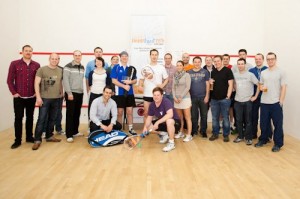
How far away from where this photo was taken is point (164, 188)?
227cm

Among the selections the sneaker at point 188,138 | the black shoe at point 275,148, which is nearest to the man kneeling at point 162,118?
the sneaker at point 188,138

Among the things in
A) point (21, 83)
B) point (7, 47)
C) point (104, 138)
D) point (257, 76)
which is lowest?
point (104, 138)

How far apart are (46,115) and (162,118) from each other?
1.50 meters

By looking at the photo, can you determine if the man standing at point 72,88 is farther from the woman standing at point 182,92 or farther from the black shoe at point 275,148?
the black shoe at point 275,148

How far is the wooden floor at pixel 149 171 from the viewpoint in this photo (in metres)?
2.19

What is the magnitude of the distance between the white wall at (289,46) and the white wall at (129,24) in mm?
342

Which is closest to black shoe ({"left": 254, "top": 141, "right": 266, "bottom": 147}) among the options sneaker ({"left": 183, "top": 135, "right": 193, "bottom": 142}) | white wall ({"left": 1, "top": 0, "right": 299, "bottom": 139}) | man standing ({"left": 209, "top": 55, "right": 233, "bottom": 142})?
man standing ({"left": 209, "top": 55, "right": 233, "bottom": 142})

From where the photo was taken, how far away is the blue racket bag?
11.6 feet

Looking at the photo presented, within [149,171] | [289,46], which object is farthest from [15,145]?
[289,46]

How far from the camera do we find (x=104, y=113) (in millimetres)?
3664

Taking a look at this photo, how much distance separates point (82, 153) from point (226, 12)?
3730mm

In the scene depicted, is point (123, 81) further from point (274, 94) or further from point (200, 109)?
point (274, 94)

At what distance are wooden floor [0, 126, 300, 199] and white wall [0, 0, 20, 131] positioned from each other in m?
0.99

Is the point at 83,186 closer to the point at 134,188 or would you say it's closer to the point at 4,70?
the point at 134,188
